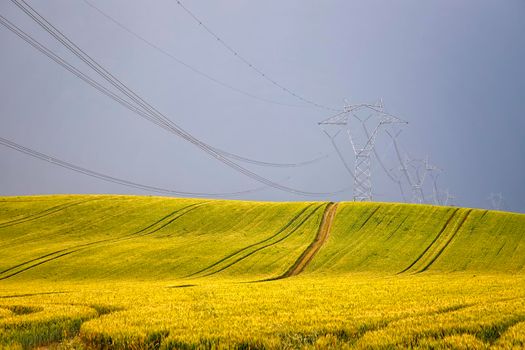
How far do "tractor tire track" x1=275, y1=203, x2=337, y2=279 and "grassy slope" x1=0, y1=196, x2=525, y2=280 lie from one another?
0.89 m

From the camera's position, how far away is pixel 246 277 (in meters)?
55.4

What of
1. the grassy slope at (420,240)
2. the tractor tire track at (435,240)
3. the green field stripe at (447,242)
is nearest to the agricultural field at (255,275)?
the green field stripe at (447,242)

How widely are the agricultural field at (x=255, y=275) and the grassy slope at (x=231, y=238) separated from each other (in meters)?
0.32

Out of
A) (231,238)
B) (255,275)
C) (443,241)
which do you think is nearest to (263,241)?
(231,238)

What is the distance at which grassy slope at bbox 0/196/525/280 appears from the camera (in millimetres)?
58906

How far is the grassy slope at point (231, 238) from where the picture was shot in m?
58.9

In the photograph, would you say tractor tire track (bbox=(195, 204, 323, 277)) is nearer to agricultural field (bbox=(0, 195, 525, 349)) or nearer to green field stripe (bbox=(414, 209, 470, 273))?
agricultural field (bbox=(0, 195, 525, 349))

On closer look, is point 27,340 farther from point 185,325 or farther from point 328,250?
point 328,250

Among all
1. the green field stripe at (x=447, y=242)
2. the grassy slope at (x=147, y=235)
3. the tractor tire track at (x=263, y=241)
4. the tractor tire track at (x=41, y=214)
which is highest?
the tractor tire track at (x=41, y=214)

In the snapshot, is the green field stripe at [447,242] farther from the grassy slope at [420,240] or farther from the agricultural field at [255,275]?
the agricultural field at [255,275]

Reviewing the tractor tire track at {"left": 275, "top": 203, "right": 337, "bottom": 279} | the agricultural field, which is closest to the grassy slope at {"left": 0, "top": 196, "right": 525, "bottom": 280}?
the agricultural field

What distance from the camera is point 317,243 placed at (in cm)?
7038

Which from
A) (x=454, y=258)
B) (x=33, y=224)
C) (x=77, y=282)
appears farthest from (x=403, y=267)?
(x=33, y=224)

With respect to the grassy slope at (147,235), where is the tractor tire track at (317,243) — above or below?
below
